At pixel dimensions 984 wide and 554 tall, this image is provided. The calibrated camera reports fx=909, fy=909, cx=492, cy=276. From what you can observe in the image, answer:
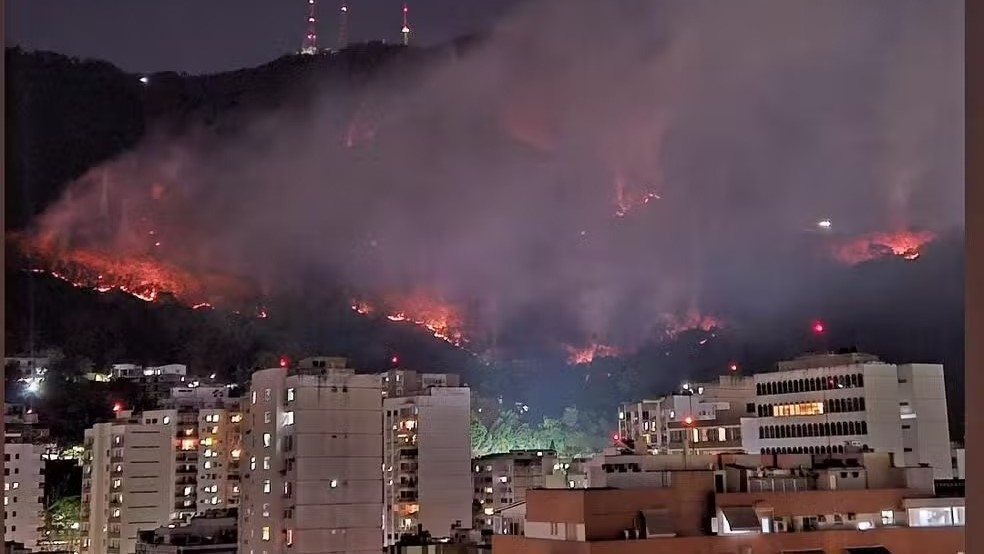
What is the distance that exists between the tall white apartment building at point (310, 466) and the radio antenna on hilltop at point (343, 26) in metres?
2.15

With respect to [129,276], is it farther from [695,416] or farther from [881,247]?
[695,416]

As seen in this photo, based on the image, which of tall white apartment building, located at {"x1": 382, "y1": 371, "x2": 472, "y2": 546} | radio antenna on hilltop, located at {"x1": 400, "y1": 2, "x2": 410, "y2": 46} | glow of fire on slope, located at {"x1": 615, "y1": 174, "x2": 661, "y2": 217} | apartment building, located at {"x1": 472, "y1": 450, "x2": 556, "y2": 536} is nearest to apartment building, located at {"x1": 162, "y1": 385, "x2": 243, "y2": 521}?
tall white apartment building, located at {"x1": 382, "y1": 371, "x2": 472, "y2": 546}

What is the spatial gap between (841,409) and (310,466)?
15.6 ft

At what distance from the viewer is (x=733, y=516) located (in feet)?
15.4

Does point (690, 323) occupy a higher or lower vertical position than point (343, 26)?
lower

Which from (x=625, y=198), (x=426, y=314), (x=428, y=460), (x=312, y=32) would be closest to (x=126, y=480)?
(x=426, y=314)

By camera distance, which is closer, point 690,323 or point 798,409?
point 690,323

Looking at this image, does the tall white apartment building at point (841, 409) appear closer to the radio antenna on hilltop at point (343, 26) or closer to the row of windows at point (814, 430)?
the row of windows at point (814, 430)

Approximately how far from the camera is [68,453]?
389 centimetres

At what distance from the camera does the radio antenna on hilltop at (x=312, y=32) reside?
478 centimetres

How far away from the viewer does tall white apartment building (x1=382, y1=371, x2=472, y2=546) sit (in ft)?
23.2

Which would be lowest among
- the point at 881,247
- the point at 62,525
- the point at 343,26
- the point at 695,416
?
the point at 62,525

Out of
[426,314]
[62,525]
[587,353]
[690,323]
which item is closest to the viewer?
[62,525]

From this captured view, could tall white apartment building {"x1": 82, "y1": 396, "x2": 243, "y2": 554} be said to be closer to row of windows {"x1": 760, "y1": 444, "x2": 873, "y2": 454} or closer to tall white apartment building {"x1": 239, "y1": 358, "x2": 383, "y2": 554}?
tall white apartment building {"x1": 239, "y1": 358, "x2": 383, "y2": 554}
